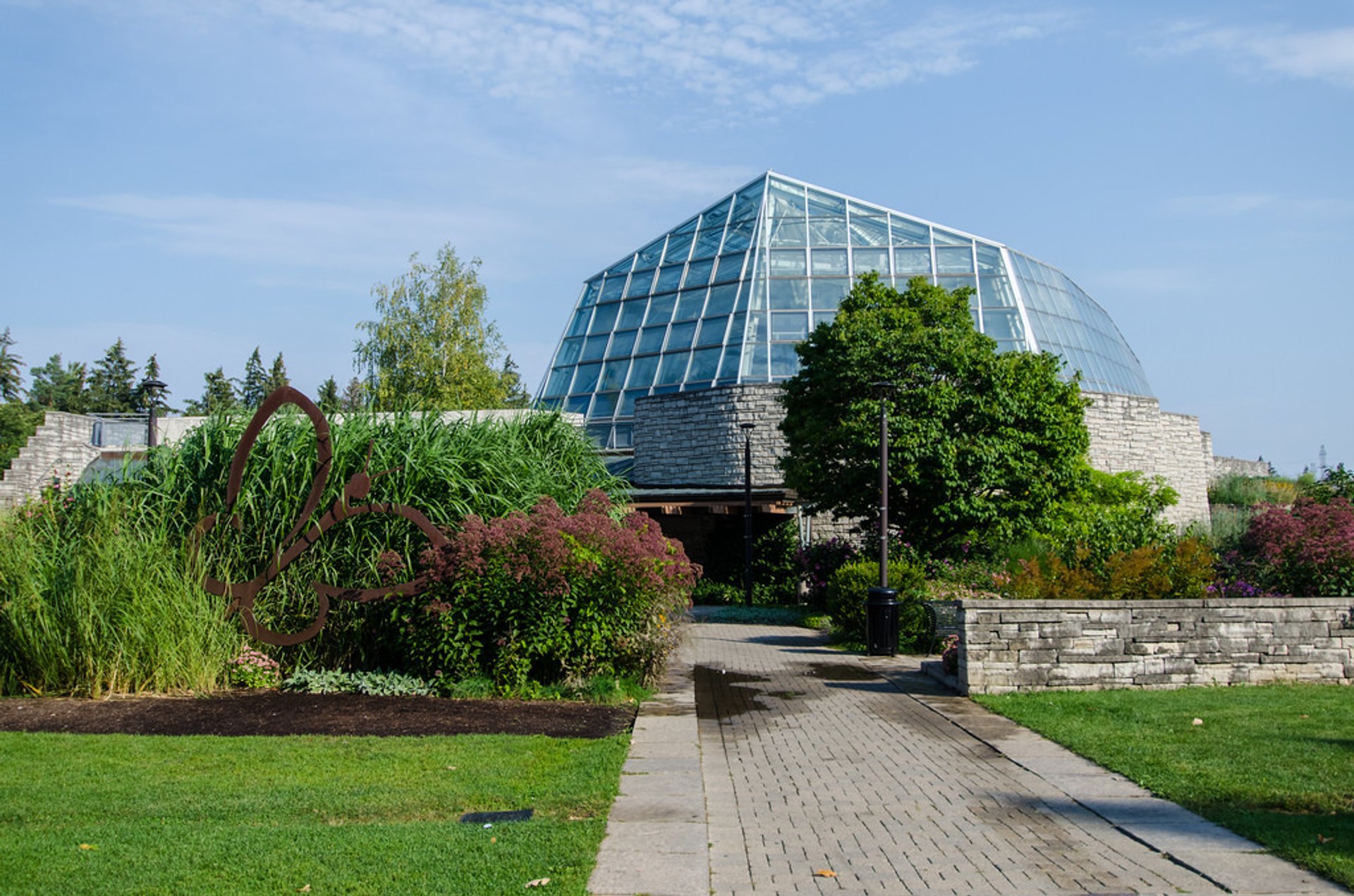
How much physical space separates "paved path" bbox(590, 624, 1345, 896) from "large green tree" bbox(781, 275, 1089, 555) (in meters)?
9.98

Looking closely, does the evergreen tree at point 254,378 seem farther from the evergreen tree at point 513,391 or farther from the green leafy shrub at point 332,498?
the green leafy shrub at point 332,498

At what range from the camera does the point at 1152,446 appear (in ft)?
96.8

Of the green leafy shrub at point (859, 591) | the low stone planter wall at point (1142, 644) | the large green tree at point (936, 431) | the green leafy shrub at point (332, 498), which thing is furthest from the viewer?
the large green tree at point (936, 431)

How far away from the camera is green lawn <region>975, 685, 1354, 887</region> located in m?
5.74

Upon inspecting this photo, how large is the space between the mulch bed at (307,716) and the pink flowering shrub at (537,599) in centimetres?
63

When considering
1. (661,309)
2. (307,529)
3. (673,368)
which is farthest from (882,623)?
(661,309)

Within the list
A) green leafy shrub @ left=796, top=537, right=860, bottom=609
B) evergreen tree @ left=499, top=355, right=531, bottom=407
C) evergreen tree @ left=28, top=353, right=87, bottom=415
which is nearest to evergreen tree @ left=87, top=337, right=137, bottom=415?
evergreen tree @ left=28, top=353, right=87, bottom=415

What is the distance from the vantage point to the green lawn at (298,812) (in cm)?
480

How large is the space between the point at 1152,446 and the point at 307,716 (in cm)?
2632

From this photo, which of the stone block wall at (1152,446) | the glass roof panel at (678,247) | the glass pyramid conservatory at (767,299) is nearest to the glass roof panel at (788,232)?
the glass pyramid conservatory at (767,299)

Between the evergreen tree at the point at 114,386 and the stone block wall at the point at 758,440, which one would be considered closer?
the stone block wall at the point at 758,440

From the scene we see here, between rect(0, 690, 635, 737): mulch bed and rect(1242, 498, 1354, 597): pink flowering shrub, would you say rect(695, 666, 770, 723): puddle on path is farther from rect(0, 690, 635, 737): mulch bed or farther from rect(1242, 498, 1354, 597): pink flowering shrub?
rect(1242, 498, 1354, 597): pink flowering shrub

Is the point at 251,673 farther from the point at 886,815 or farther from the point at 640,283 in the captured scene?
the point at 640,283

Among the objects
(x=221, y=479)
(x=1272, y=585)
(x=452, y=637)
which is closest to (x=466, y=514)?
(x=452, y=637)
